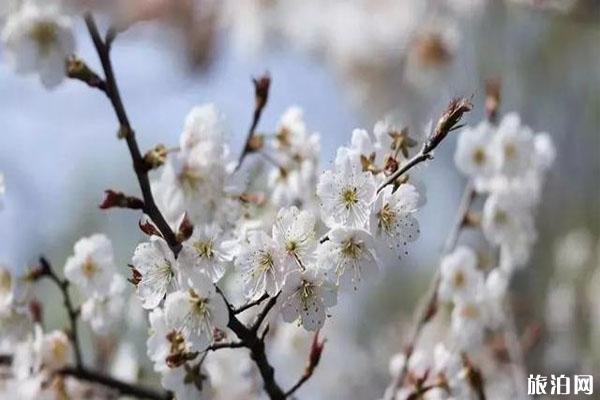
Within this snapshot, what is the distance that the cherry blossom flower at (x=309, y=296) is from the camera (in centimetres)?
70

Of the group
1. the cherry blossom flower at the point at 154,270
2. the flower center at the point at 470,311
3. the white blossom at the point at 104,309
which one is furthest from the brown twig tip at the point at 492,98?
the cherry blossom flower at the point at 154,270

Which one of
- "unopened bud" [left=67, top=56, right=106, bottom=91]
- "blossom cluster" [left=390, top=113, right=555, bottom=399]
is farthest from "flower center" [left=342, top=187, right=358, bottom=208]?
"blossom cluster" [left=390, top=113, right=555, bottom=399]

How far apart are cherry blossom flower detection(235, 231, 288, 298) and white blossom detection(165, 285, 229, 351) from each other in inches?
1.0

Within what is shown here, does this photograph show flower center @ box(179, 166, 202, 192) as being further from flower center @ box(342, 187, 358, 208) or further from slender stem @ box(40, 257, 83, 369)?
slender stem @ box(40, 257, 83, 369)

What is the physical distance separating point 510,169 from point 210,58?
78.2 inches

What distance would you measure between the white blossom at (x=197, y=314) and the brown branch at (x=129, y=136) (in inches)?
1.7

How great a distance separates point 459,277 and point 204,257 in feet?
1.81

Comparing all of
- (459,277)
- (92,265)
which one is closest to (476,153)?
(459,277)

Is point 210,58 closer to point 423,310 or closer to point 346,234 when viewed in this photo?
point 423,310

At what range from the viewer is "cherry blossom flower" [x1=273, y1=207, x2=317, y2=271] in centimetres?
72

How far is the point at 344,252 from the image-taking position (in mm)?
700

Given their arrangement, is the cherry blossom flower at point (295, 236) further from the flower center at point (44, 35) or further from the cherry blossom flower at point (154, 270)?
the flower center at point (44, 35)

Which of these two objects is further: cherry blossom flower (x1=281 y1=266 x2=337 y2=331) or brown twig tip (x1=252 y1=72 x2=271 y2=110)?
brown twig tip (x1=252 y1=72 x2=271 y2=110)

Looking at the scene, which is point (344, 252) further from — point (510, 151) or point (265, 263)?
point (510, 151)
